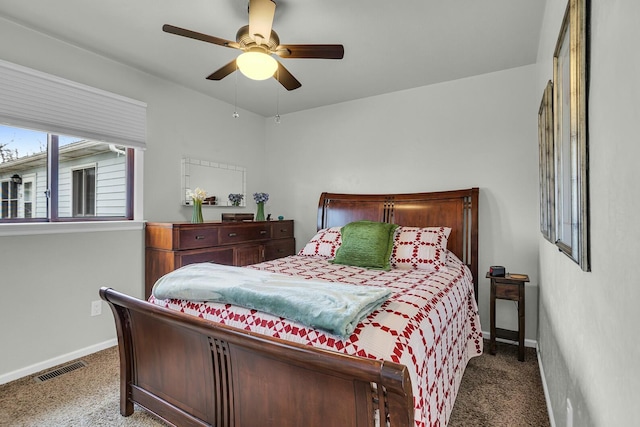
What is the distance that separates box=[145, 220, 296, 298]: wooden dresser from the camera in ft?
9.86

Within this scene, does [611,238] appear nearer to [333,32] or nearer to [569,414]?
[569,414]

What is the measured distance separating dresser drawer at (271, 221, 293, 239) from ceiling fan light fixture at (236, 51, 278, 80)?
2288 millimetres

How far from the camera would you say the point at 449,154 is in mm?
3416

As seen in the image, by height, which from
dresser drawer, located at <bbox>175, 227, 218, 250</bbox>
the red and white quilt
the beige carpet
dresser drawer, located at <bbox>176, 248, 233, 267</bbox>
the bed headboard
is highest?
the bed headboard

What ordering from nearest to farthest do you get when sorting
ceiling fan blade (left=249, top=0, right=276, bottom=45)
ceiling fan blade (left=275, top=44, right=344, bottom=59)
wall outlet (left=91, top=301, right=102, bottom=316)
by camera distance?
ceiling fan blade (left=249, top=0, right=276, bottom=45) → ceiling fan blade (left=275, top=44, right=344, bottom=59) → wall outlet (left=91, top=301, right=102, bottom=316)

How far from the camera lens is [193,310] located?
5.73ft

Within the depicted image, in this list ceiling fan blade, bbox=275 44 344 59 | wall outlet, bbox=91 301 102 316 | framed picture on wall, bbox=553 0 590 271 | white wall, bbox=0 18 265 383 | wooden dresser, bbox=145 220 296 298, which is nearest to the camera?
framed picture on wall, bbox=553 0 590 271

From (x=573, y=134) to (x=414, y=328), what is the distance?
0.97m

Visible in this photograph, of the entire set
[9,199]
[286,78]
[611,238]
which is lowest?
[611,238]

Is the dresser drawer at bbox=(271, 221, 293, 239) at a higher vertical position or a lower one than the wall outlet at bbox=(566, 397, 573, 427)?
higher

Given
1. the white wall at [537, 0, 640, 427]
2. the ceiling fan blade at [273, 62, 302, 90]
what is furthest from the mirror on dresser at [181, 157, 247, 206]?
the white wall at [537, 0, 640, 427]

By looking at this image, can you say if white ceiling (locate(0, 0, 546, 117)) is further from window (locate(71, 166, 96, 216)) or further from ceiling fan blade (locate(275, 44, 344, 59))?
window (locate(71, 166, 96, 216))

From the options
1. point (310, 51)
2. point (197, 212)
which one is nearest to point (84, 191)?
point (197, 212)

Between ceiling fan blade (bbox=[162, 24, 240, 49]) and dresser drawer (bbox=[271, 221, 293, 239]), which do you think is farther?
dresser drawer (bbox=[271, 221, 293, 239])
